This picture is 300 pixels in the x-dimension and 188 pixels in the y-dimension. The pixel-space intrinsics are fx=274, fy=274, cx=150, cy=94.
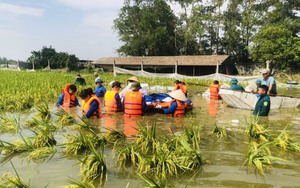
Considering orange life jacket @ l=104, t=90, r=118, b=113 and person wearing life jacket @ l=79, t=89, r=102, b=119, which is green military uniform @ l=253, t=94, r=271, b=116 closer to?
orange life jacket @ l=104, t=90, r=118, b=113

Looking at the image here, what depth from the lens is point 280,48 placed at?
2853 centimetres

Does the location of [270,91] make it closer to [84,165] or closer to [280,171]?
[280,171]

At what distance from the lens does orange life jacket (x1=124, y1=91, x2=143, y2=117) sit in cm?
760

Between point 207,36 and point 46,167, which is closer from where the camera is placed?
point 46,167

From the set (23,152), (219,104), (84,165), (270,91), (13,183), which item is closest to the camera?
(13,183)

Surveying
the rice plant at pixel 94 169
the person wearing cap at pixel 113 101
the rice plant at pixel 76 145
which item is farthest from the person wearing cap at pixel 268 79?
the rice plant at pixel 94 169

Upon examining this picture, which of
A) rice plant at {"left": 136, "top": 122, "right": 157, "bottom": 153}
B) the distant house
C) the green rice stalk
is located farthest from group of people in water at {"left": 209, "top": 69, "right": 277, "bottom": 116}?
the distant house

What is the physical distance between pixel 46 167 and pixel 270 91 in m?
7.89

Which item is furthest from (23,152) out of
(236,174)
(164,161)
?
(236,174)

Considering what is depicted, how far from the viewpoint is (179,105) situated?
821cm

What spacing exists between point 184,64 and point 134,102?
77.1ft

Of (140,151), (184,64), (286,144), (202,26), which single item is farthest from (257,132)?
(202,26)

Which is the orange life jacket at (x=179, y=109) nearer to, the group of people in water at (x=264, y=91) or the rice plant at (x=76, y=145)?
the group of people in water at (x=264, y=91)

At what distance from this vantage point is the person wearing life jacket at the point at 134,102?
7.57m
